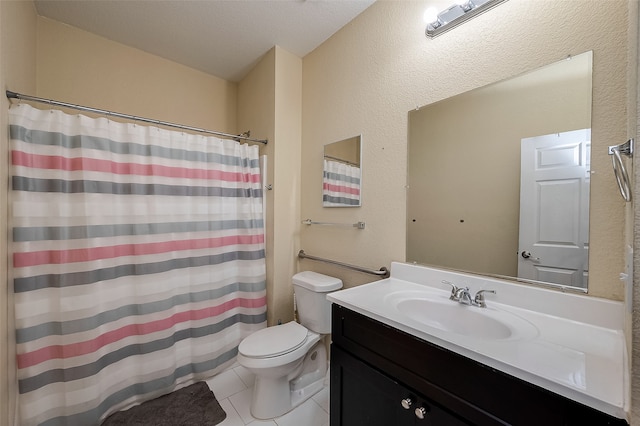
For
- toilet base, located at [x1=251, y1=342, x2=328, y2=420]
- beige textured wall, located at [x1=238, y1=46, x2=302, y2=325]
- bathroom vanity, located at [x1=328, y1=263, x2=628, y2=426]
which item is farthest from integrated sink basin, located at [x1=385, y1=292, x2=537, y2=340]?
beige textured wall, located at [x1=238, y1=46, x2=302, y2=325]

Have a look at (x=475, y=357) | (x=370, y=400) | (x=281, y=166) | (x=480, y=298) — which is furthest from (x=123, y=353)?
(x=480, y=298)

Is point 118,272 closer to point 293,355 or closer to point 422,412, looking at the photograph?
point 293,355

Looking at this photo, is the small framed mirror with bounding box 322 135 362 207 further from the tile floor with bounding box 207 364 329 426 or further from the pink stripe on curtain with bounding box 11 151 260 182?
the tile floor with bounding box 207 364 329 426

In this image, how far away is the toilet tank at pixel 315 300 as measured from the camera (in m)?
1.60

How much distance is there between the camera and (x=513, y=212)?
107 centimetres

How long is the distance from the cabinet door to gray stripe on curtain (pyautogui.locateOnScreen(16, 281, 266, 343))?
1033 millimetres

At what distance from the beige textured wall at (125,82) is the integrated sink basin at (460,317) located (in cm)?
230

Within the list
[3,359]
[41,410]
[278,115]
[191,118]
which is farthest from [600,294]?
[191,118]

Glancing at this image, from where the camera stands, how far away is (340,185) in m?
1.78

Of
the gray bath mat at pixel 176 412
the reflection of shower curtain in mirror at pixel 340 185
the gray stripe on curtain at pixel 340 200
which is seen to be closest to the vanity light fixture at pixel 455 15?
the reflection of shower curtain in mirror at pixel 340 185

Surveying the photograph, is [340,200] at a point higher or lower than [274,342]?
higher

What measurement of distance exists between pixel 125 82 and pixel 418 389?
2774 mm

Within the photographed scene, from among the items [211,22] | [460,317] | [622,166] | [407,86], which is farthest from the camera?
[211,22]

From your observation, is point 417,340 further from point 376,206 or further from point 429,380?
point 376,206
